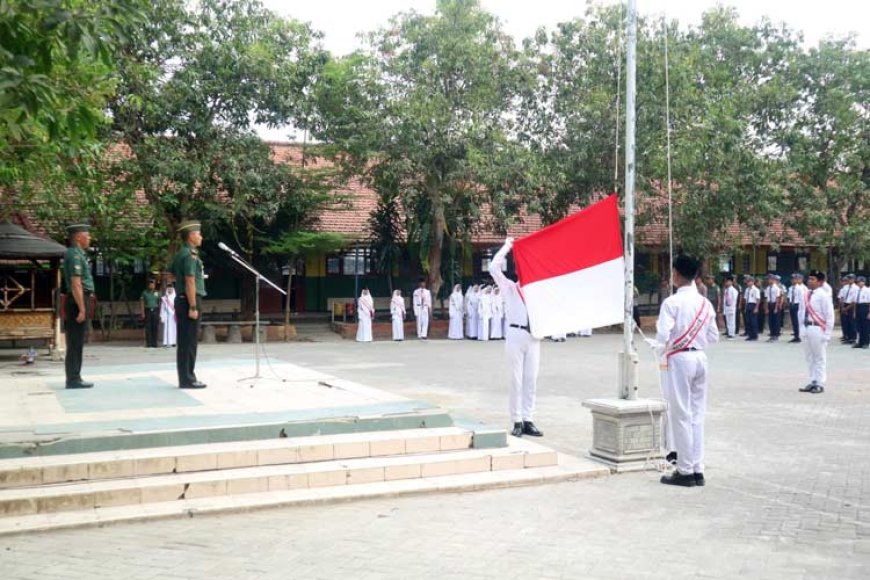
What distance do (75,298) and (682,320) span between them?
6.33 meters

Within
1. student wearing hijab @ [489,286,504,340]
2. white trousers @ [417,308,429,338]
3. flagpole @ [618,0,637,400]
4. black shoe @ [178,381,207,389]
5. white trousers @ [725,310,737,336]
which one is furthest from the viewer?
white trousers @ [725,310,737,336]

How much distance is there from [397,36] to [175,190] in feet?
24.4

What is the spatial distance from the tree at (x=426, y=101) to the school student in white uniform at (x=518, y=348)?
13812 mm

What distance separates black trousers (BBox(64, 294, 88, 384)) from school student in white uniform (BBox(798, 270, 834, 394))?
10.2 m

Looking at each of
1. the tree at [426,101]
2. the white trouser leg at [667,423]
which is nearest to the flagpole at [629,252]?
the white trouser leg at [667,423]

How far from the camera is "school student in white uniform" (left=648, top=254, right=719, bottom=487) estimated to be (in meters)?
7.02

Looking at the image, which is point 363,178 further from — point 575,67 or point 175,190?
point 575,67

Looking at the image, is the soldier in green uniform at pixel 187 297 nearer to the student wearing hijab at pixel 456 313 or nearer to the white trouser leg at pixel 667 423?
the white trouser leg at pixel 667 423

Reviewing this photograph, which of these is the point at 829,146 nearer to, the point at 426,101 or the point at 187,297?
the point at 426,101

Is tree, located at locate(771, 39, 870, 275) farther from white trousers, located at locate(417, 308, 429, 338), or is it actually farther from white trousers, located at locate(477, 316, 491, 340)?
white trousers, located at locate(417, 308, 429, 338)

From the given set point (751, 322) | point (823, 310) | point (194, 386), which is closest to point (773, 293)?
point (751, 322)

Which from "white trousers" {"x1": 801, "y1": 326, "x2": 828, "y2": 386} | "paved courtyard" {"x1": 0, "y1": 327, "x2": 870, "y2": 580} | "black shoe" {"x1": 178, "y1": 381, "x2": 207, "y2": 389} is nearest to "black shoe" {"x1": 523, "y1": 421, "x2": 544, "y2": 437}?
"paved courtyard" {"x1": 0, "y1": 327, "x2": 870, "y2": 580}

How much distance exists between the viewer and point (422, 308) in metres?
24.5

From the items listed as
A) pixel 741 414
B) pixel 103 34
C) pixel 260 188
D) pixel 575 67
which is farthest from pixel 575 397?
pixel 575 67
